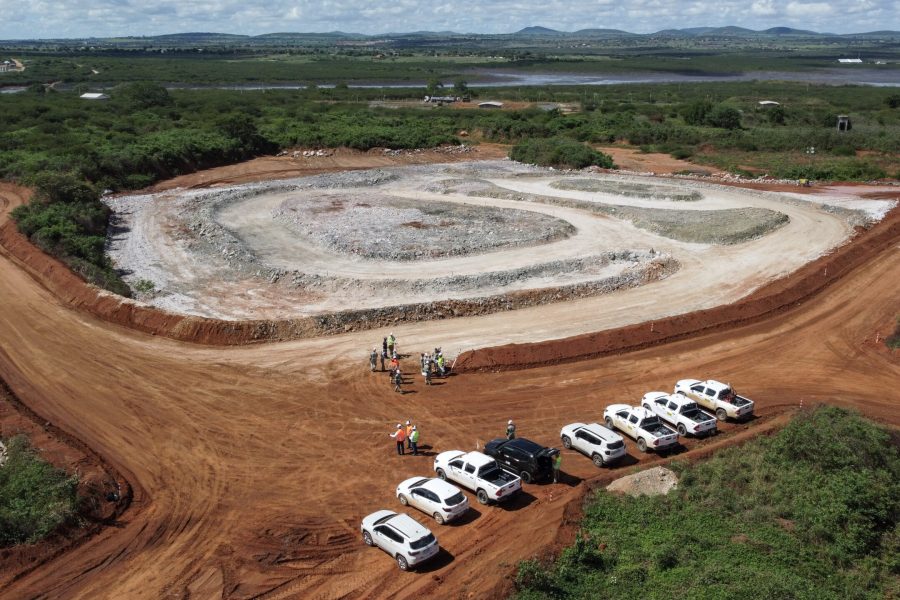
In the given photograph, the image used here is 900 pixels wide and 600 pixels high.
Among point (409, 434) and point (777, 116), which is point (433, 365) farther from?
point (777, 116)

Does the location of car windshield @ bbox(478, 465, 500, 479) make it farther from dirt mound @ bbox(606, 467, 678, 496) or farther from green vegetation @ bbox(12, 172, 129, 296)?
green vegetation @ bbox(12, 172, 129, 296)

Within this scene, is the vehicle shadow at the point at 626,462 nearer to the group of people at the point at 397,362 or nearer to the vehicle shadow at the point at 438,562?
the vehicle shadow at the point at 438,562

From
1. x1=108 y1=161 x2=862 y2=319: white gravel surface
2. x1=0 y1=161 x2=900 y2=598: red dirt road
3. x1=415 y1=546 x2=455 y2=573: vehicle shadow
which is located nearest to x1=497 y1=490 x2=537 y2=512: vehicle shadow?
x1=0 y1=161 x2=900 y2=598: red dirt road

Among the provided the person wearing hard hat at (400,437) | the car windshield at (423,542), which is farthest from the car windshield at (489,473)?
the person wearing hard hat at (400,437)

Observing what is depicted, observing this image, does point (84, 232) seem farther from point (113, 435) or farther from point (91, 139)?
point (91, 139)

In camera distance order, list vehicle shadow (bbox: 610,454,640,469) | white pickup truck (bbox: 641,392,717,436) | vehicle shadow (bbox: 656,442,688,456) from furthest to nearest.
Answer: white pickup truck (bbox: 641,392,717,436) < vehicle shadow (bbox: 656,442,688,456) < vehicle shadow (bbox: 610,454,640,469)

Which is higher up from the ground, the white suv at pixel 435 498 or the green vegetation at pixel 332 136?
the green vegetation at pixel 332 136

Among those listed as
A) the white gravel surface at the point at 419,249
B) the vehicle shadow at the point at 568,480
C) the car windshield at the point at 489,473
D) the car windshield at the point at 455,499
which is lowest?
the vehicle shadow at the point at 568,480
